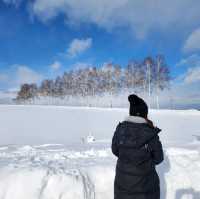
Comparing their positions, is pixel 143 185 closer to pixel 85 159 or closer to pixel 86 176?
pixel 86 176

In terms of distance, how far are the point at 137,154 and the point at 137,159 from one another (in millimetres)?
57

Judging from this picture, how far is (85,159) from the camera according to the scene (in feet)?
17.8

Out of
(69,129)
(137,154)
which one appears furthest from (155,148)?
(69,129)

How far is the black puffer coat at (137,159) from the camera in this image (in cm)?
265

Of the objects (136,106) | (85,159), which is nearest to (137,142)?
(136,106)

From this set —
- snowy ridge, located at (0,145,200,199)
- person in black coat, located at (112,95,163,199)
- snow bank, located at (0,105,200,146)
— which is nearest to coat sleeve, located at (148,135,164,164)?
person in black coat, located at (112,95,163,199)

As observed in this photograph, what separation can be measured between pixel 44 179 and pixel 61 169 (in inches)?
15.5

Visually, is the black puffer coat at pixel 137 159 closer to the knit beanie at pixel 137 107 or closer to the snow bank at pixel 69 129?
the knit beanie at pixel 137 107

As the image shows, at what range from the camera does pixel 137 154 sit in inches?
105

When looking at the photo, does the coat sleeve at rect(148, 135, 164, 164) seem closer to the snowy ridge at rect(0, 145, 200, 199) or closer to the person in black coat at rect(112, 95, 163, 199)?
the person in black coat at rect(112, 95, 163, 199)

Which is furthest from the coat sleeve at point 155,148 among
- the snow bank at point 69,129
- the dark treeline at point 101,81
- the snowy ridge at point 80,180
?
Result: the dark treeline at point 101,81

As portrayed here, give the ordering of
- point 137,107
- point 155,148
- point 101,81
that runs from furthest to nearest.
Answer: point 101,81 → point 137,107 → point 155,148

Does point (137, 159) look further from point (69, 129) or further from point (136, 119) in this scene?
point (69, 129)

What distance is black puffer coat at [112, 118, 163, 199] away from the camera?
2.65 meters
